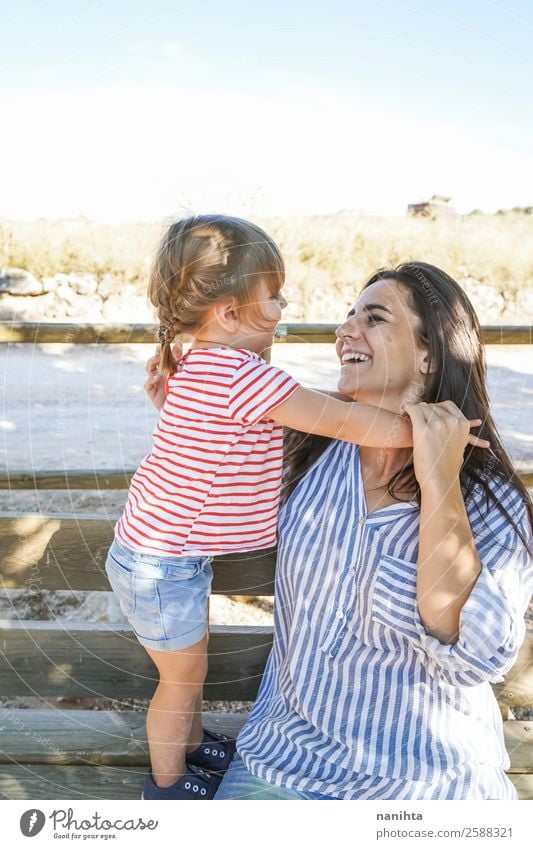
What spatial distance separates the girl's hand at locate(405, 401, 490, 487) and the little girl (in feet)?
0.17

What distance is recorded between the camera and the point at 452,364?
150 centimetres

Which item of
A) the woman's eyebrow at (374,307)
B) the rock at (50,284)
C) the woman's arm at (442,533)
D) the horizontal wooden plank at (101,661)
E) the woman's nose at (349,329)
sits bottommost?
the horizontal wooden plank at (101,661)

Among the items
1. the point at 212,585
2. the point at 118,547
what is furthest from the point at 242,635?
the point at 118,547

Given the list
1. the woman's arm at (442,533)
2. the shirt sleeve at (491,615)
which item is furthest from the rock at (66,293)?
the shirt sleeve at (491,615)

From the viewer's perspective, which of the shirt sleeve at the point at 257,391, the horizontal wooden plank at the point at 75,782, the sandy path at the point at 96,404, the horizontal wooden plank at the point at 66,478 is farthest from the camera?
the sandy path at the point at 96,404

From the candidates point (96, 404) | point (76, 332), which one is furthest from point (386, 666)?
point (96, 404)

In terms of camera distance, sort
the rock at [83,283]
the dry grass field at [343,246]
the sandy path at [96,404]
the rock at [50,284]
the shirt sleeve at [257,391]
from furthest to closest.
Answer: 1. the sandy path at [96,404]
2. the rock at [50,284]
3. the rock at [83,283]
4. the dry grass field at [343,246]
5. the shirt sleeve at [257,391]

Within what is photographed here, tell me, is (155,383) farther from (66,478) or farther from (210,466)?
(66,478)

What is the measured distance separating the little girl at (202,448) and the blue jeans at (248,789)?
0.42 feet

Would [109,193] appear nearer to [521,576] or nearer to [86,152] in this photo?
[86,152]

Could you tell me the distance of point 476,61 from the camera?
5.10 ft

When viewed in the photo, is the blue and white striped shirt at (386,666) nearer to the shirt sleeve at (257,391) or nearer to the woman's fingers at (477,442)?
the woman's fingers at (477,442)

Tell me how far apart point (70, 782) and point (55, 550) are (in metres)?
0.52

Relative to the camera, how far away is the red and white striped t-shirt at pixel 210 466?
1.45 meters
